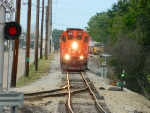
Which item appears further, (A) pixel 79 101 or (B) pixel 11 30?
(A) pixel 79 101

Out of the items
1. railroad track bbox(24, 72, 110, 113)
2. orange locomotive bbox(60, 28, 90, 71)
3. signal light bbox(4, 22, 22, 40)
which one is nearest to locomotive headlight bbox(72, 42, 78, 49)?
orange locomotive bbox(60, 28, 90, 71)

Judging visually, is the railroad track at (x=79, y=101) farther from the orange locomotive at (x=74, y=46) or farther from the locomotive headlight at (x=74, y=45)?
the locomotive headlight at (x=74, y=45)

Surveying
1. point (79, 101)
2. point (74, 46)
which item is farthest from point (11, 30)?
point (74, 46)

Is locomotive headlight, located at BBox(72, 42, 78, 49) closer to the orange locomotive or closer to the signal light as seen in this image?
the orange locomotive

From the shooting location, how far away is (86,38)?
119ft

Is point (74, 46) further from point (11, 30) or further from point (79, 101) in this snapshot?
point (11, 30)

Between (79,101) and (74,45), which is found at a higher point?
(74,45)

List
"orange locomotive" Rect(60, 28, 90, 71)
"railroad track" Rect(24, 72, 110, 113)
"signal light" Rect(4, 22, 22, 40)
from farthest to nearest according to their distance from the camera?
"orange locomotive" Rect(60, 28, 90, 71) < "railroad track" Rect(24, 72, 110, 113) < "signal light" Rect(4, 22, 22, 40)

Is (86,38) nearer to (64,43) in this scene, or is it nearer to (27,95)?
(64,43)

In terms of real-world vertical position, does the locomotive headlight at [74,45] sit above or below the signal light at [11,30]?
below

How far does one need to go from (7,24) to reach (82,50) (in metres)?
24.6

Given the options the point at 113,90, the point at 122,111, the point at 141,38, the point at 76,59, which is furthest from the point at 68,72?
the point at 122,111

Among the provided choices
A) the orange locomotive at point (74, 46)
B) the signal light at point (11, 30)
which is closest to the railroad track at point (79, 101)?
the signal light at point (11, 30)

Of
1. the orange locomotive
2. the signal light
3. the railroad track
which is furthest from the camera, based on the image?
the orange locomotive
